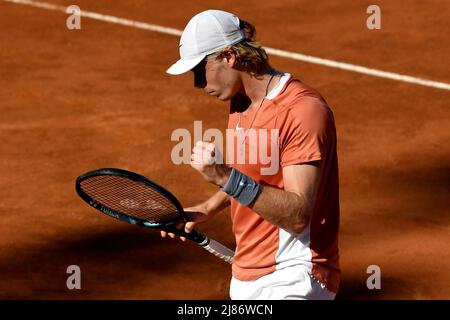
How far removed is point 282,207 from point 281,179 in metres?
0.34

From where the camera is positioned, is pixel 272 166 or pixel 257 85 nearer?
pixel 272 166

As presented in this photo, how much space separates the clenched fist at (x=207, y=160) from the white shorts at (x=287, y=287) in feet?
2.49

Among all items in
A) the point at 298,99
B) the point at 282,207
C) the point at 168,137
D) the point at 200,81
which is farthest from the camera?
the point at 168,137

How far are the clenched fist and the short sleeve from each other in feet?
1.23

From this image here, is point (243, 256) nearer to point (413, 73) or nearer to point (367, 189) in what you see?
point (367, 189)

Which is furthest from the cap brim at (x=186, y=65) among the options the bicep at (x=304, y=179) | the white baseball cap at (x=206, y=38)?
the bicep at (x=304, y=179)

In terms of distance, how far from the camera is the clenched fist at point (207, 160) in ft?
18.4

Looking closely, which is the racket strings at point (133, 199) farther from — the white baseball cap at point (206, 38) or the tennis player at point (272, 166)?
the white baseball cap at point (206, 38)

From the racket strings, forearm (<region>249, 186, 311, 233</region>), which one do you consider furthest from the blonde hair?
the racket strings

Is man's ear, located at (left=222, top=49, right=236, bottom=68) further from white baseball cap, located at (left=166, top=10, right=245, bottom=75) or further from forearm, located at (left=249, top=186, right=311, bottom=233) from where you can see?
forearm, located at (left=249, top=186, right=311, bottom=233)

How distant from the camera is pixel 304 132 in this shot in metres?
5.89

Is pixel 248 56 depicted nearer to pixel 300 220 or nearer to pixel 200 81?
pixel 200 81

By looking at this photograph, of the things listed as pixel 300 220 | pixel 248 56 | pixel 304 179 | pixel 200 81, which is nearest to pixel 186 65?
pixel 200 81

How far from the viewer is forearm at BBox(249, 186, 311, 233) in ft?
18.9
